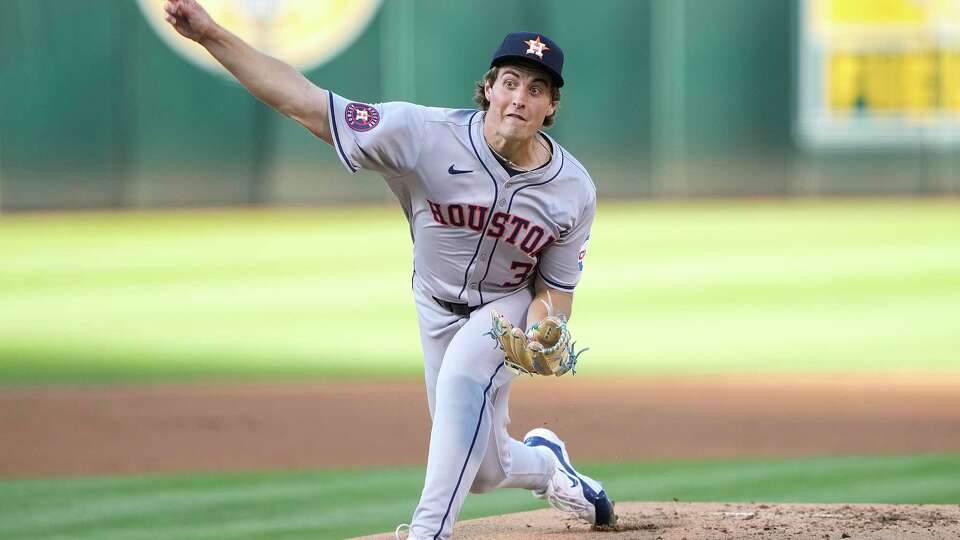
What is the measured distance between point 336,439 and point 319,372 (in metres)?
2.23

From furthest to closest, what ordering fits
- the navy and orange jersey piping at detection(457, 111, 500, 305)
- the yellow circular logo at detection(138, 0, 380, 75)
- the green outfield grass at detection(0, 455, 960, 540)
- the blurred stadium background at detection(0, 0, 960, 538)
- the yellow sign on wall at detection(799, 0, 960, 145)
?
the yellow sign on wall at detection(799, 0, 960, 145)
the yellow circular logo at detection(138, 0, 380, 75)
the blurred stadium background at detection(0, 0, 960, 538)
the green outfield grass at detection(0, 455, 960, 540)
the navy and orange jersey piping at detection(457, 111, 500, 305)

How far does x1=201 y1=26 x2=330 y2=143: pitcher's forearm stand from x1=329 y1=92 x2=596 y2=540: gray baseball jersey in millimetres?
58

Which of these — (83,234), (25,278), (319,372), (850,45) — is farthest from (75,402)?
(850,45)

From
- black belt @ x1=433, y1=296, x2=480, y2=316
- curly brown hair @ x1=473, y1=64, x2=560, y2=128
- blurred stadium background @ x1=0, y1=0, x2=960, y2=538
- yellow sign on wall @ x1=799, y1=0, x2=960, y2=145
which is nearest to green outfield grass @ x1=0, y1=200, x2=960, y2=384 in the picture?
blurred stadium background @ x1=0, y1=0, x2=960, y2=538

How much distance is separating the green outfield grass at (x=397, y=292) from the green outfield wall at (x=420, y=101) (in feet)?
1.50

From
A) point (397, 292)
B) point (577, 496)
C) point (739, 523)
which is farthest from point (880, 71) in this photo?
point (577, 496)

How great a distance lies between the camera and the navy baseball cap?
12.8 ft

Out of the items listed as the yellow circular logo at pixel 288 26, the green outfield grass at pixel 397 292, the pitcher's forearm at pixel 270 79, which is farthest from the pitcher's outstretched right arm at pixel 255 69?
the yellow circular logo at pixel 288 26

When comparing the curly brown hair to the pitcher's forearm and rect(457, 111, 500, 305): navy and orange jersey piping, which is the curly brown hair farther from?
the pitcher's forearm

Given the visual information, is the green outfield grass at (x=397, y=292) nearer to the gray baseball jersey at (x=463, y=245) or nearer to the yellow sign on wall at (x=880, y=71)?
the yellow sign on wall at (x=880, y=71)

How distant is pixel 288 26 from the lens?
1616cm

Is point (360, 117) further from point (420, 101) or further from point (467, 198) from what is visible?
point (420, 101)

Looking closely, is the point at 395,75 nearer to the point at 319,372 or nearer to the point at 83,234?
the point at 83,234

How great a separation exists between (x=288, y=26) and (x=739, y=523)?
491 inches
